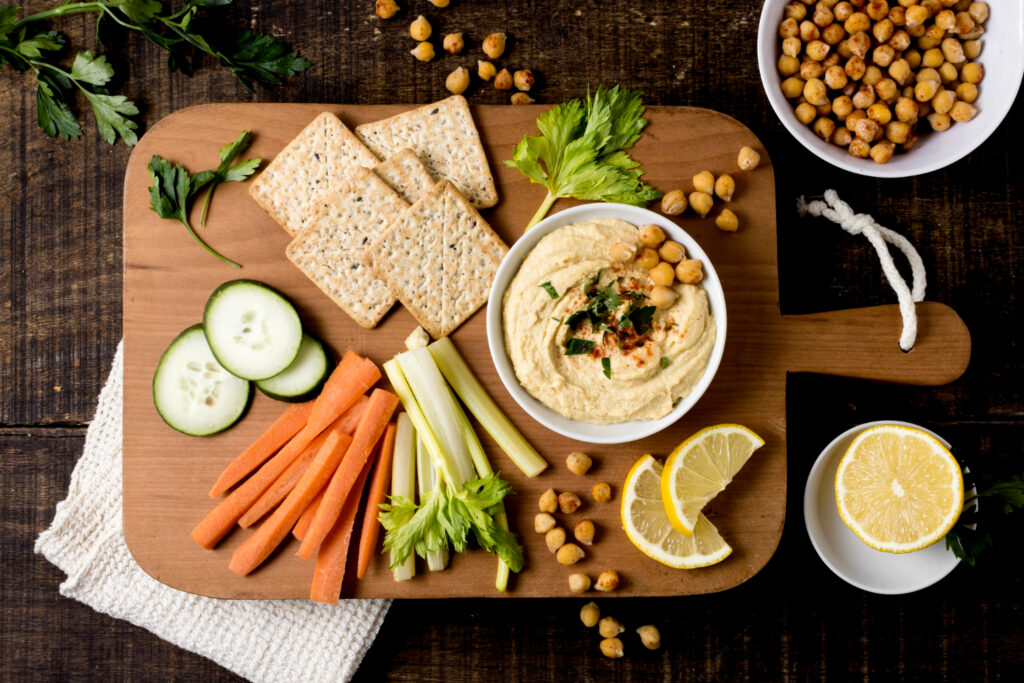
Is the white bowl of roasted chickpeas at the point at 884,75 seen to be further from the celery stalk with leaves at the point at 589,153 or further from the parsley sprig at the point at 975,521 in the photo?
the parsley sprig at the point at 975,521

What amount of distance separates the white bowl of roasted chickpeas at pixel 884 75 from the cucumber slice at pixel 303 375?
1.91 m

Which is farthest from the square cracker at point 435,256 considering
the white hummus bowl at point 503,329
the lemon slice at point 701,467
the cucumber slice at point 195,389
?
the lemon slice at point 701,467

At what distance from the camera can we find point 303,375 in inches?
104

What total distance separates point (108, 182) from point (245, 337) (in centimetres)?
108

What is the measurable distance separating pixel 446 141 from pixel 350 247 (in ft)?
1.79

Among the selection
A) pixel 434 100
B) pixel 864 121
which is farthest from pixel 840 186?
pixel 434 100

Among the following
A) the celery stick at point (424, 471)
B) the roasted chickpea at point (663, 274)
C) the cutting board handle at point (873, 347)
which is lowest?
the celery stick at point (424, 471)

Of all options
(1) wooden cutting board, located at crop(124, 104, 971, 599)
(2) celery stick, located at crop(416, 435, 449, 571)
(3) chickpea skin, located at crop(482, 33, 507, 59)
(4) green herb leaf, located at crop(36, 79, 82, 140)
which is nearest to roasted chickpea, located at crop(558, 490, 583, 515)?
(1) wooden cutting board, located at crop(124, 104, 971, 599)

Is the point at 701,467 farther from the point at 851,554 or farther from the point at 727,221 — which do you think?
the point at 727,221

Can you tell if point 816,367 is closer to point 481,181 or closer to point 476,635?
point 481,181

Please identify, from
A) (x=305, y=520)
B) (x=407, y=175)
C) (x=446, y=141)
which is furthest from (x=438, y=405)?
(x=446, y=141)

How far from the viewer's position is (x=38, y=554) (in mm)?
3045

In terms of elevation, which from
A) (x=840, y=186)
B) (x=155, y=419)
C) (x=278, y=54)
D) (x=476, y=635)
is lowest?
(x=476, y=635)

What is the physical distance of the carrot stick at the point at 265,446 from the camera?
2.65 metres
